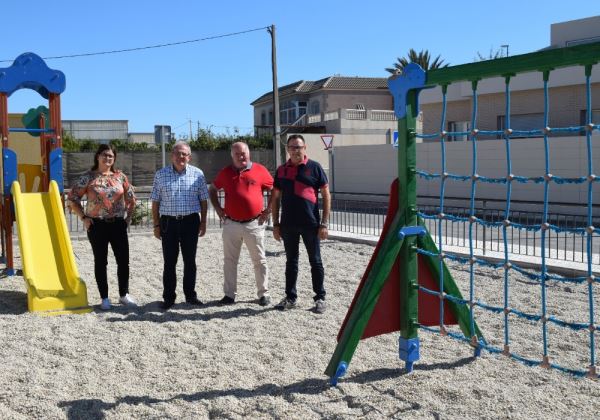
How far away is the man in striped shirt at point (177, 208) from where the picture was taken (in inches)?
263

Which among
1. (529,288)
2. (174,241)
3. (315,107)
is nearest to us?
(174,241)

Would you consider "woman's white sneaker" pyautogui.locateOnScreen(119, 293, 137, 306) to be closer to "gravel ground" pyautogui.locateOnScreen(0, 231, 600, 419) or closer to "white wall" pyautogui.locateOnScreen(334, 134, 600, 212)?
"gravel ground" pyautogui.locateOnScreen(0, 231, 600, 419)

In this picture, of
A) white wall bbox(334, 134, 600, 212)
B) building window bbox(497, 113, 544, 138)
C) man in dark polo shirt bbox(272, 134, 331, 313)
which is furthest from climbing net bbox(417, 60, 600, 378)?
building window bbox(497, 113, 544, 138)

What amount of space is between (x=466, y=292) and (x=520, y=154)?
1366 centimetres

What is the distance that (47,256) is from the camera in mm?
7367

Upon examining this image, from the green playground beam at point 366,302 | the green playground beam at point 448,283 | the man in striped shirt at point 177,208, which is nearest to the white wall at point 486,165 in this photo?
the man in striped shirt at point 177,208

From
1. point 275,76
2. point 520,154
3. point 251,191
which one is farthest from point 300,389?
point 275,76

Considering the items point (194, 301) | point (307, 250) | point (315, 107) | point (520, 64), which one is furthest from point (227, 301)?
point (315, 107)

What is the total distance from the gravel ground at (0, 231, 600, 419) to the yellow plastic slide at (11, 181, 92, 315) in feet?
0.83

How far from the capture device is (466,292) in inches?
295

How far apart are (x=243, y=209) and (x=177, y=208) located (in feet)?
2.09

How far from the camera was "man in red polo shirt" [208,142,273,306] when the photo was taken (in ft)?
22.2

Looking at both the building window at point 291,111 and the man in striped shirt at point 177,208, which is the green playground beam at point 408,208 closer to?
the man in striped shirt at point 177,208

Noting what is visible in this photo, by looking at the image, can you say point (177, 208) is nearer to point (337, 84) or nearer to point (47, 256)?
point (47, 256)
